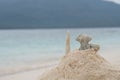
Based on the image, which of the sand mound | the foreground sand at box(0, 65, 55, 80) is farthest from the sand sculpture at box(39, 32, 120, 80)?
the foreground sand at box(0, 65, 55, 80)

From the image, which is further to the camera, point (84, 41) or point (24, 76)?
point (24, 76)

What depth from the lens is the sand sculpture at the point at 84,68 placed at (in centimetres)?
391

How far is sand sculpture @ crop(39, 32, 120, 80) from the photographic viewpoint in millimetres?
3906

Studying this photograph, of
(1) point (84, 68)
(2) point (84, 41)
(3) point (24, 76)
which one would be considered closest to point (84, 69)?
(1) point (84, 68)

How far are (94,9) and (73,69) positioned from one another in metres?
156

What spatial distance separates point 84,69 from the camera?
3.92 meters

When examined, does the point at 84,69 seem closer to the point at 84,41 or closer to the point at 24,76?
the point at 84,41

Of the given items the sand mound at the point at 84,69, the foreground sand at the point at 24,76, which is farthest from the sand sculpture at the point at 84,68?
the foreground sand at the point at 24,76

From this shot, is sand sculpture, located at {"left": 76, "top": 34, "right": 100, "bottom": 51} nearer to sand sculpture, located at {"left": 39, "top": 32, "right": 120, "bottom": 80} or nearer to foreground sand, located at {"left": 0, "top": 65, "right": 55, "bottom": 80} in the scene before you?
sand sculpture, located at {"left": 39, "top": 32, "right": 120, "bottom": 80}

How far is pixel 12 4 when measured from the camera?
135000 millimetres

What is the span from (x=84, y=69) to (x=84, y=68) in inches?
0.4

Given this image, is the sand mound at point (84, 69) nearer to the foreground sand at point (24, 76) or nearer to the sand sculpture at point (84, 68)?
the sand sculpture at point (84, 68)

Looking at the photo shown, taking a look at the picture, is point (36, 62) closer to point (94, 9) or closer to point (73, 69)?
point (73, 69)

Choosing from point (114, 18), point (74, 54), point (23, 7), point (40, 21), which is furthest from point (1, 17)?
point (74, 54)
